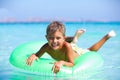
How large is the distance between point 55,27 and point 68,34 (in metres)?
0.11

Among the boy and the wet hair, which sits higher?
the wet hair

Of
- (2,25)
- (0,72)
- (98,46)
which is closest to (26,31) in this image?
(2,25)

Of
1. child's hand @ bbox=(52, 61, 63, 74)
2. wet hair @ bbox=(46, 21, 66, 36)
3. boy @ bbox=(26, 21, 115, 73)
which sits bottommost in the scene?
child's hand @ bbox=(52, 61, 63, 74)

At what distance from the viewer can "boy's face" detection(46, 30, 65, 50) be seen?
80.1 inches

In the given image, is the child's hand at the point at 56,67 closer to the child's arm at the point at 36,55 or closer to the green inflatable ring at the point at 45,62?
the green inflatable ring at the point at 45,62

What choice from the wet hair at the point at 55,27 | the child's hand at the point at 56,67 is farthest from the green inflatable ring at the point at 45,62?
the wet hair at the point at 55,27

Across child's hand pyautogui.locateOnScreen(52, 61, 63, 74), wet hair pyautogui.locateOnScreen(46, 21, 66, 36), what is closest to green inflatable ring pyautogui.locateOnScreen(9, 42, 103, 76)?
Result: child's hand pyautogui.locateOnScreen(52, 61, 63, 74)

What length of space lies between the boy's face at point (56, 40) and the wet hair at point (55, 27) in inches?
0.7

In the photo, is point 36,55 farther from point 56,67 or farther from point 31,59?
point 56,67

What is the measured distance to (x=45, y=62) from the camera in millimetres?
2066

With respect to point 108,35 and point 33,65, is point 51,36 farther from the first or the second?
point 108,35

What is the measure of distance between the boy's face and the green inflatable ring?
91mm

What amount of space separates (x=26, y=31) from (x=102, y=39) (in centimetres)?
48

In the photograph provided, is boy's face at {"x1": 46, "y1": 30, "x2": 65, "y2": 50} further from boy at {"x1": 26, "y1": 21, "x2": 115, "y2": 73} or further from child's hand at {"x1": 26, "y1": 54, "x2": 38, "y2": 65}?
child's hand at {"x1": 26, "y1": 54, "x2": 38, "y2": 65}
